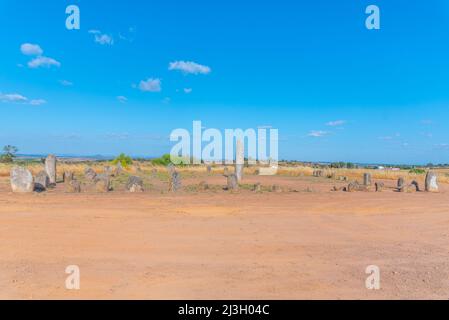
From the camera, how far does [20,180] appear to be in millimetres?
13508

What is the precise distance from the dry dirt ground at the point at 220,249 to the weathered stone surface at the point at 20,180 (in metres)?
2.96

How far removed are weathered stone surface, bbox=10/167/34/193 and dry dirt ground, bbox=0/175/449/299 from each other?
9.71 ft

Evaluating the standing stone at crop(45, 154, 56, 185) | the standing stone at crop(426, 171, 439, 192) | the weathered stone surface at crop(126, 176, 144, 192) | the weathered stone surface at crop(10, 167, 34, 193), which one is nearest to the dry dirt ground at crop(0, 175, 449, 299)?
the weathered stone surface at crop(10, 167, 34, 193)

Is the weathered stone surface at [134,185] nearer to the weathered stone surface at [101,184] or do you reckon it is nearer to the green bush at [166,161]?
the weathered stone surface at [101,184]

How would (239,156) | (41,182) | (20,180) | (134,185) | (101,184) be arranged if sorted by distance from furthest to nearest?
1. (239,156)
2. (41,182)
3. (134,185)
4. (101,184)
5. (20,180)

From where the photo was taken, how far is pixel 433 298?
14.0 feet

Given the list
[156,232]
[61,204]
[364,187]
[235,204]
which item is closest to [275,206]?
[235,204]

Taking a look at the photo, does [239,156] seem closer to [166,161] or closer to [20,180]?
[20,180]

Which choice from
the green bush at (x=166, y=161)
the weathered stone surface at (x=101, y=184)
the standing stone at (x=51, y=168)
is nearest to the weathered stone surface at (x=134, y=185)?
the weathered stone surface at (x=101, y=184)

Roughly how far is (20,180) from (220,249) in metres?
10.2

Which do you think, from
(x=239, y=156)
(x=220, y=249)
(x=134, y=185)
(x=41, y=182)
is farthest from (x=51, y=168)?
(x=220, y=249)

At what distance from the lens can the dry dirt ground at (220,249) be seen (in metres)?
4.50
